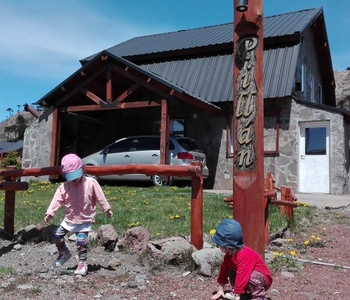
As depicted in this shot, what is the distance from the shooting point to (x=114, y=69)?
1528cm

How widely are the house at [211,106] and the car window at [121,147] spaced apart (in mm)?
1181

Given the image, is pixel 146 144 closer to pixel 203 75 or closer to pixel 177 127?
pixel 177 127

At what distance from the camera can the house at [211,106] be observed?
14.6 m

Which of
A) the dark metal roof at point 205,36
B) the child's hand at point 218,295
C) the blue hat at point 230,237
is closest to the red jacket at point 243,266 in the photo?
the blue hat at point 230,237

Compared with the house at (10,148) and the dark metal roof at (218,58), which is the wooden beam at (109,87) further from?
the house at (10,148)

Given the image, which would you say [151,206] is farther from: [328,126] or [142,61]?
[142,61]

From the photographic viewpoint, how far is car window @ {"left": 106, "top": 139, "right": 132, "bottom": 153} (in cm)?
1523

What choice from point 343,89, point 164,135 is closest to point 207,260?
point 164,135

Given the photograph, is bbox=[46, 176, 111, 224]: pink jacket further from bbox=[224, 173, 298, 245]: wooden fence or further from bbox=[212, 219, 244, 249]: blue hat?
bbox=[224, 173, 298, 245]: wooden fence

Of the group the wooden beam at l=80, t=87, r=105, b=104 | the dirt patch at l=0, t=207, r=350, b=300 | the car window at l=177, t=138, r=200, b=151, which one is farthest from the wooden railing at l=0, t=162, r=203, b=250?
the wooden beam at l=80, t=87, r=105, b=104

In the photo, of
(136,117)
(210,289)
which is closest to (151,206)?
(210,289)

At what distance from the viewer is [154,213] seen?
26.6ft

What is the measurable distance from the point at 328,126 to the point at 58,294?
1213cm

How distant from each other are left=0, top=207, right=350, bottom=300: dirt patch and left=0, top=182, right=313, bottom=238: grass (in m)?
1.08
